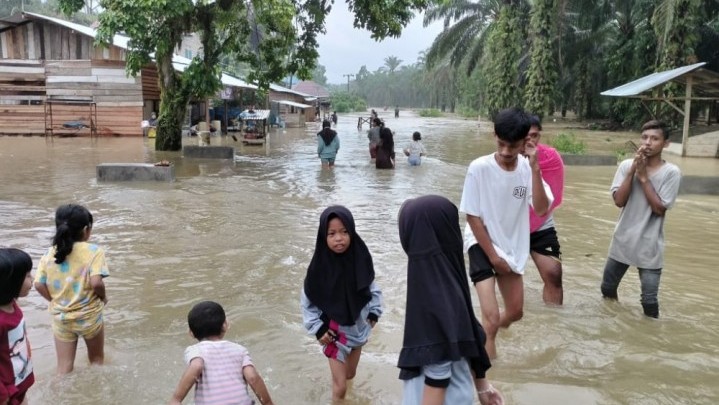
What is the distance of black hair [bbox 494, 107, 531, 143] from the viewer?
11.2 ft

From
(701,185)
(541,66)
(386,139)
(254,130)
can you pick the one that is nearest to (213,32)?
(386,139)

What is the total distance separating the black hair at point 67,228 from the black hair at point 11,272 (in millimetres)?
711

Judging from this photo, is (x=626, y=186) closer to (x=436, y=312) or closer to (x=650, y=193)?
(x=650, y=193)

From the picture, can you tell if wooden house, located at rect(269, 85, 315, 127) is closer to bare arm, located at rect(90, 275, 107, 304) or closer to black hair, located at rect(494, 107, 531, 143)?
bare arm, located at rect(90, 275, 107, 304)

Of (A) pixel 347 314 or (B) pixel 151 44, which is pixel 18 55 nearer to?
(B) pixel 151 44

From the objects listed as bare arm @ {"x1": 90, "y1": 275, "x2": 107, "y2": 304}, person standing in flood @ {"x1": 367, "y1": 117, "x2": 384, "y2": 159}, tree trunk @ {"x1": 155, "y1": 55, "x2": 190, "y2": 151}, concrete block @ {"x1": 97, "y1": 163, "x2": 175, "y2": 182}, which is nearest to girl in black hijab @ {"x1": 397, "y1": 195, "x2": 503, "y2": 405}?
bare arm @ {"x1": 90, "y1": 275, "x2": 107, "y2": 304}

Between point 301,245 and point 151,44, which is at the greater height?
point 151,44

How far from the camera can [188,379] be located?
272 centimetres

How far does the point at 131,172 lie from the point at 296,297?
7910 mm

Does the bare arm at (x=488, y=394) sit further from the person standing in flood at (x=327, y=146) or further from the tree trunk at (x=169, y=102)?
the tree trunk at (x=169, y=102)

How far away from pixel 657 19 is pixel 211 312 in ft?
72.1

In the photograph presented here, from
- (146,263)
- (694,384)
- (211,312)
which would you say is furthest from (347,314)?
(146,263)

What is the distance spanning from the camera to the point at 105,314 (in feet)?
16.3

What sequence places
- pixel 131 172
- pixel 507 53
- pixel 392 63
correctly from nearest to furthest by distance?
pixel 131 172, pixel 507 53, pixel 392 63
